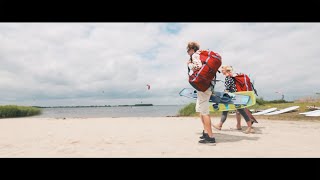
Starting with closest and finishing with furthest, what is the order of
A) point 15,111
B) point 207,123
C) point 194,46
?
point 207,123 → point 194,46 → point 15,111

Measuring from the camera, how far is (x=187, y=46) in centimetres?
568

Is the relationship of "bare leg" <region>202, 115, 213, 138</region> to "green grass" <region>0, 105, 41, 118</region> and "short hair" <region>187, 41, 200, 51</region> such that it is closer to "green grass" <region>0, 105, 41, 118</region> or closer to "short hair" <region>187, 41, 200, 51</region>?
"short hair" <region>187, 41, 200, 51</region>

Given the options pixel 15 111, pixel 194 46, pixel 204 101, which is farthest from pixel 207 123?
pixel 15 111

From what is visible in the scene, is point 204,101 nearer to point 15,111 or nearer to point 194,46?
point 194,46

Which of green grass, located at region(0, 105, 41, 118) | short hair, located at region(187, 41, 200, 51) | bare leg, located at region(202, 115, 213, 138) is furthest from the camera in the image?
green grass, located at region(0, 105, 41, 118)

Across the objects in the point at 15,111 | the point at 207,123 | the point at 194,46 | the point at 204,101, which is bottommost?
the point at 15,111

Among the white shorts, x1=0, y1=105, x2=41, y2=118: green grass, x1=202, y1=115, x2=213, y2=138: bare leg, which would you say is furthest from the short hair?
x1=0, y1=105, x2=41, y2=118: green grass

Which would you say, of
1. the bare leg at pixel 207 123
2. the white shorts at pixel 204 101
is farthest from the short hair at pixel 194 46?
the bare leg at pixel 207 123

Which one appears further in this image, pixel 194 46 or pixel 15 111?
pixel 15 111

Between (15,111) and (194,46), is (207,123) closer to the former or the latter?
(194,46)

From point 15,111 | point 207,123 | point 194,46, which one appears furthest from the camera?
point 15,111

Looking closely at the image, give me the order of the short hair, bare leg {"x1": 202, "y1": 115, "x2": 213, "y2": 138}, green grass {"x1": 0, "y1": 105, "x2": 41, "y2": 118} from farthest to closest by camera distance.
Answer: green grass {"x1": 0, "y1": 105, "x2": 41, "y2": 118} < the short hair < bare leg {"x1": 202, "y1": 115, "x2": 213, "y2": 138}

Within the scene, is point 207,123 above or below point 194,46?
below
